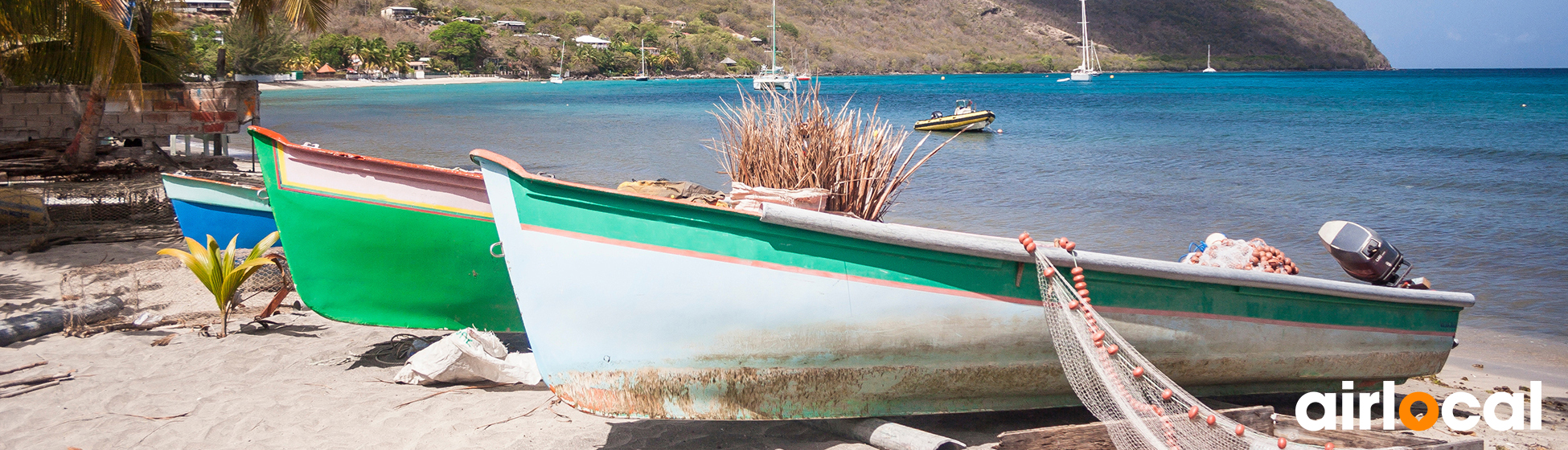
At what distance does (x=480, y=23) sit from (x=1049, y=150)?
4344 inches

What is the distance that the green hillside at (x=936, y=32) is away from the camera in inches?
5261

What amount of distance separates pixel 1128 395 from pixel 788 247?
5.18 feet

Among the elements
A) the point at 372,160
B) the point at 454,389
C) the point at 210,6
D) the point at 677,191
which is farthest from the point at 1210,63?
the point at 454,389

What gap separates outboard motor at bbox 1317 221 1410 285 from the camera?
4617 mm

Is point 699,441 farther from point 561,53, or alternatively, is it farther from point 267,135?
point 561,53

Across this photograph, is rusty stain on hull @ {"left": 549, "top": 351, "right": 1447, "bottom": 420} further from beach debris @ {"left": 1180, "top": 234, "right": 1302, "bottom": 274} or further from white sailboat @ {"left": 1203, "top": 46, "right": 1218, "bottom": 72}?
white sailboat @ {"left": 1203, "top": 46, "right": 1218, "bottom": 72}

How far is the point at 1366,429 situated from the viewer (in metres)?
4.20

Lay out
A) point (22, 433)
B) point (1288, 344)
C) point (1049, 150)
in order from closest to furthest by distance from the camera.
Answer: point (22, 433) < point (1288, 344) < point (1049, 150)

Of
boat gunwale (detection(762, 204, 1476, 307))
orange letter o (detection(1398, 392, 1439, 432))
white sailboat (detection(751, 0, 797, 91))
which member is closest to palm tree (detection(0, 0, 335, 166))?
white sailboat (detection(751, 0, 797, 91))

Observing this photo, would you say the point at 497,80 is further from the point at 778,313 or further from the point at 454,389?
the point at 778,313

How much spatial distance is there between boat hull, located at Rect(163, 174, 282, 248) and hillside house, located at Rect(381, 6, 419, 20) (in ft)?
408

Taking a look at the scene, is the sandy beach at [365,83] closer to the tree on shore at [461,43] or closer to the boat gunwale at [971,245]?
the tree on shore at [461,43]

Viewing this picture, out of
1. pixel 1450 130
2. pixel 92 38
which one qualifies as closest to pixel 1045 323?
pixel 92 38

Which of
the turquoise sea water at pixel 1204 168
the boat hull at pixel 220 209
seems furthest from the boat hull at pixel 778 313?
the boat hull at pixel 220 209
